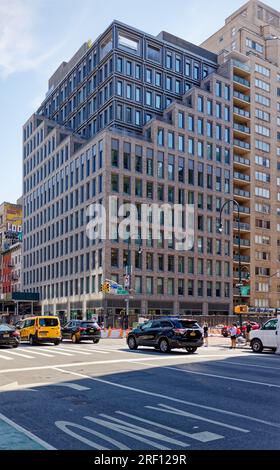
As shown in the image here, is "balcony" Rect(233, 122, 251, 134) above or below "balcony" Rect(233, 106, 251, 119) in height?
below

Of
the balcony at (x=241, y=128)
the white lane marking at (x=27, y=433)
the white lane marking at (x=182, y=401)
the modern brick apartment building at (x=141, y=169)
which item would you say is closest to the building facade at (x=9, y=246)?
the modern brick apartment building at (x=141, y=169)

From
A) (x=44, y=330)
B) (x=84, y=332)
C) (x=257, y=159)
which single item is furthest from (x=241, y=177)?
(x=44, y=330)

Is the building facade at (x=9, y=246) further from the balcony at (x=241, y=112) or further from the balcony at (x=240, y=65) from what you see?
the balcony at (x=240, y=65)

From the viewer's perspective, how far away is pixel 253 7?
303 feet

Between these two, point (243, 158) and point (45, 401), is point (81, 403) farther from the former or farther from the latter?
point (243, 158)

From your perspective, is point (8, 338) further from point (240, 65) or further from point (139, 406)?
point (240, 65)

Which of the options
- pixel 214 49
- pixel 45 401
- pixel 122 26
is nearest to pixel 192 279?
pixel 122 26

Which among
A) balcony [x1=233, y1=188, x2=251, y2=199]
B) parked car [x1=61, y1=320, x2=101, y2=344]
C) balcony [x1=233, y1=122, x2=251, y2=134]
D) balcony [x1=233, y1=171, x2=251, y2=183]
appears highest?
balcony [x1=233, y1=122, x2=251, y2=134]

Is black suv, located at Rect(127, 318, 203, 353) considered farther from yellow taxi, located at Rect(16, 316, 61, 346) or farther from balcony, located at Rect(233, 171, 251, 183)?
balcony, located at Rect(233, 171, 251, 183)

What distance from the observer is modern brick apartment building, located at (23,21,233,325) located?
66812 millimetres

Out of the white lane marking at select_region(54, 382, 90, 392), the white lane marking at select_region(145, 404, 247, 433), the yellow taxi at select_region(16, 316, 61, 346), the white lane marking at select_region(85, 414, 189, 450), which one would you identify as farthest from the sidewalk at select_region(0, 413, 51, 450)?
the yellow taxi at select_region(16, 316, 61, 346)

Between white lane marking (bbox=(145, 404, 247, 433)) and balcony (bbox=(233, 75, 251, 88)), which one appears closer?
white lane marking (bbox=(145, 404, 247, 433))

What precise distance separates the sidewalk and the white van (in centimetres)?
1863

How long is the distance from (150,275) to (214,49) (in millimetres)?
51224
